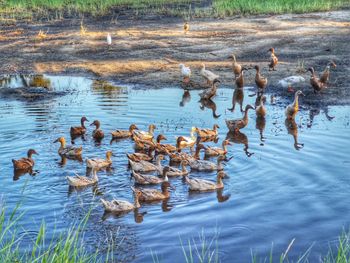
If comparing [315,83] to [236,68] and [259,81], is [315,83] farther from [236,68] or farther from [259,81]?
[236,68]

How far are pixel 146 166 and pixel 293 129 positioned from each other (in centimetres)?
463

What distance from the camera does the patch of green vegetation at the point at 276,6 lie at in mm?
34969

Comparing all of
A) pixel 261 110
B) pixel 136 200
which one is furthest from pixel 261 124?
pixel 136 200

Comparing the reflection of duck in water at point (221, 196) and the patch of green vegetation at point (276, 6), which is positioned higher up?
the patch of green vegetation at point (276, 6)

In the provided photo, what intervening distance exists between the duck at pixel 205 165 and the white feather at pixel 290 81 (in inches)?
282

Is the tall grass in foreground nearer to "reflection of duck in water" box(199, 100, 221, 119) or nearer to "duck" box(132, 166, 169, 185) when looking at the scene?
"duck" box(132, 166, 169, 185)

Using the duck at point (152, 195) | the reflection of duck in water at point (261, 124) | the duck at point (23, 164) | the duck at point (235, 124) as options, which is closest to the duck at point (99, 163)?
the duck at point (23, 164)

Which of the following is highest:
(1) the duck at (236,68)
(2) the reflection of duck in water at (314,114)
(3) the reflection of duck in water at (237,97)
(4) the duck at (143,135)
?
(1) the duck at (236,68)

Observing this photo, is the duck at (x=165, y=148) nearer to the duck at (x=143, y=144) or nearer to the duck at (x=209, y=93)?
the duck at (x=143, y=144)

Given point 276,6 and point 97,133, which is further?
point 276,6

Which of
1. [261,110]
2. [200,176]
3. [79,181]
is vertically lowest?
[200,176]

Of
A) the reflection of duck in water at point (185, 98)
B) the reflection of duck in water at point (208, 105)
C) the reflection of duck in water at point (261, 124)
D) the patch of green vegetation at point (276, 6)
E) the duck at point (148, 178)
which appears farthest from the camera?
the patch of green vegetation at point (276, 6)

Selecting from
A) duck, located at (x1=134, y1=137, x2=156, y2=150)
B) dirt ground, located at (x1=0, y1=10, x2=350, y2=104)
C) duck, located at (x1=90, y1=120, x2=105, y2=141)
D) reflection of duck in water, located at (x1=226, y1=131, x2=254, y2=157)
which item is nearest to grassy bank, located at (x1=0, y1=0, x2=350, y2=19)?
dirt ground, located at (x1=0, y1=10, x2=350, y2=104)

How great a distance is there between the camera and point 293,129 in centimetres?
Result: 1595
